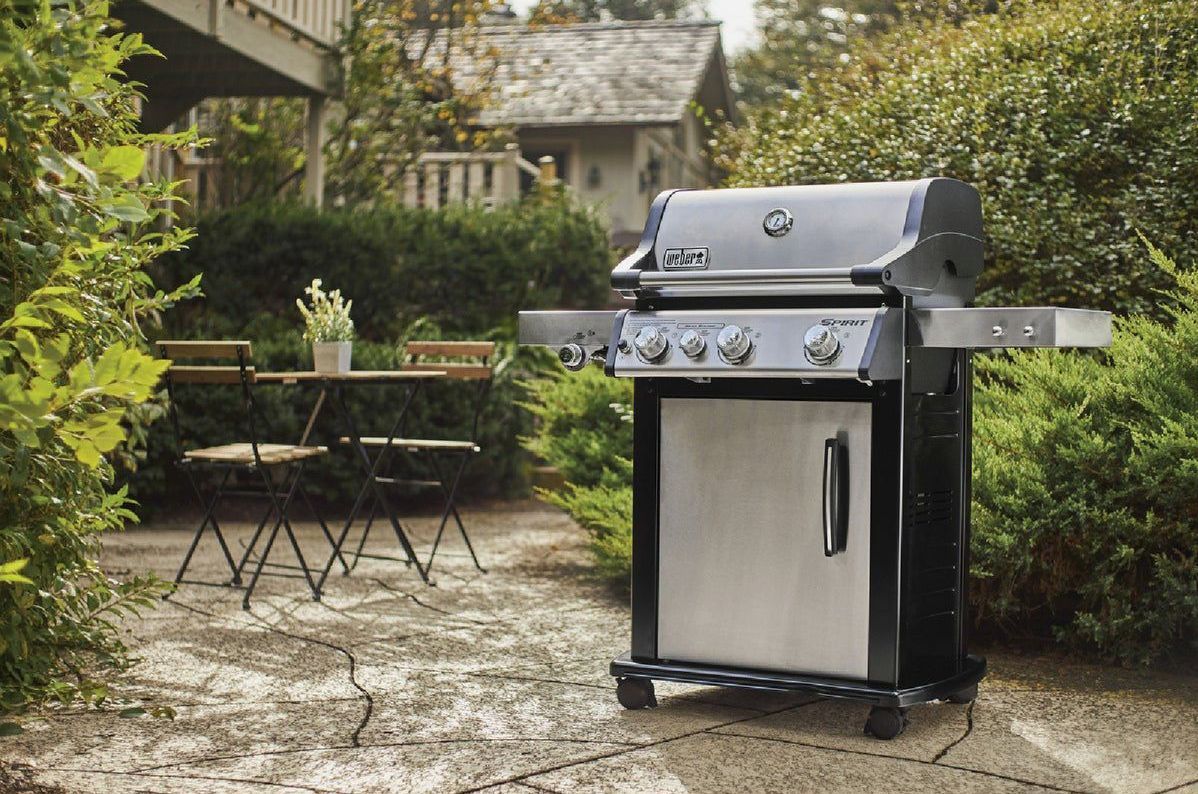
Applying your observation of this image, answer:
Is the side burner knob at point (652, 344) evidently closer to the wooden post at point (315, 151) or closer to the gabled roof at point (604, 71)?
the wooden post at point (315, 151)

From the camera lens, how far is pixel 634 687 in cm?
425

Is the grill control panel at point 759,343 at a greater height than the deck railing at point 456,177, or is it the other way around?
the deck railing at point 456,177

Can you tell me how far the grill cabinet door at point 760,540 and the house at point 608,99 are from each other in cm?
1521

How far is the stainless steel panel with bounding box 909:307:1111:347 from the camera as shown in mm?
3680

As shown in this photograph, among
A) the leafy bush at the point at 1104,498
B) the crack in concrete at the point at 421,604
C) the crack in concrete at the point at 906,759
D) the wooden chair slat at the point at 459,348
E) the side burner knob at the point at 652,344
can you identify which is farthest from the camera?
the wooden chair slat at the point at 459,348

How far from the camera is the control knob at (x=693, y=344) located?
156 inches

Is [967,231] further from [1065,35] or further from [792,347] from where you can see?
[1065,35]

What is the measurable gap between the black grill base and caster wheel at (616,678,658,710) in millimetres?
30

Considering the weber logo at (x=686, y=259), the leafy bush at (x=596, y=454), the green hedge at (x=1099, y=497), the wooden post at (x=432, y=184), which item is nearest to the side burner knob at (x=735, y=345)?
the weber logo at (x=686, y=259)

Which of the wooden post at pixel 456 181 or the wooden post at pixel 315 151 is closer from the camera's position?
the wooden post at pixel 315 151

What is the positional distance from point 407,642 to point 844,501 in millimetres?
1990

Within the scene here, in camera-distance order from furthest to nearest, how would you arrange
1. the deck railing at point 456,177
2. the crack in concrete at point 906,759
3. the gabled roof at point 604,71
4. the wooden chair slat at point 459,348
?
the gabled roof at point 604,71 < the deck railing at point 456,177 < the wooden chair slat at point 459,348 < the crack in concrete at point 906,759

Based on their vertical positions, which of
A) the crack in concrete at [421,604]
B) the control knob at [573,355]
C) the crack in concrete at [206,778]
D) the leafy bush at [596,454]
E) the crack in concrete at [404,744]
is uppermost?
the control knob at [573,355]

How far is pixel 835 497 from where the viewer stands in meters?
3.92
